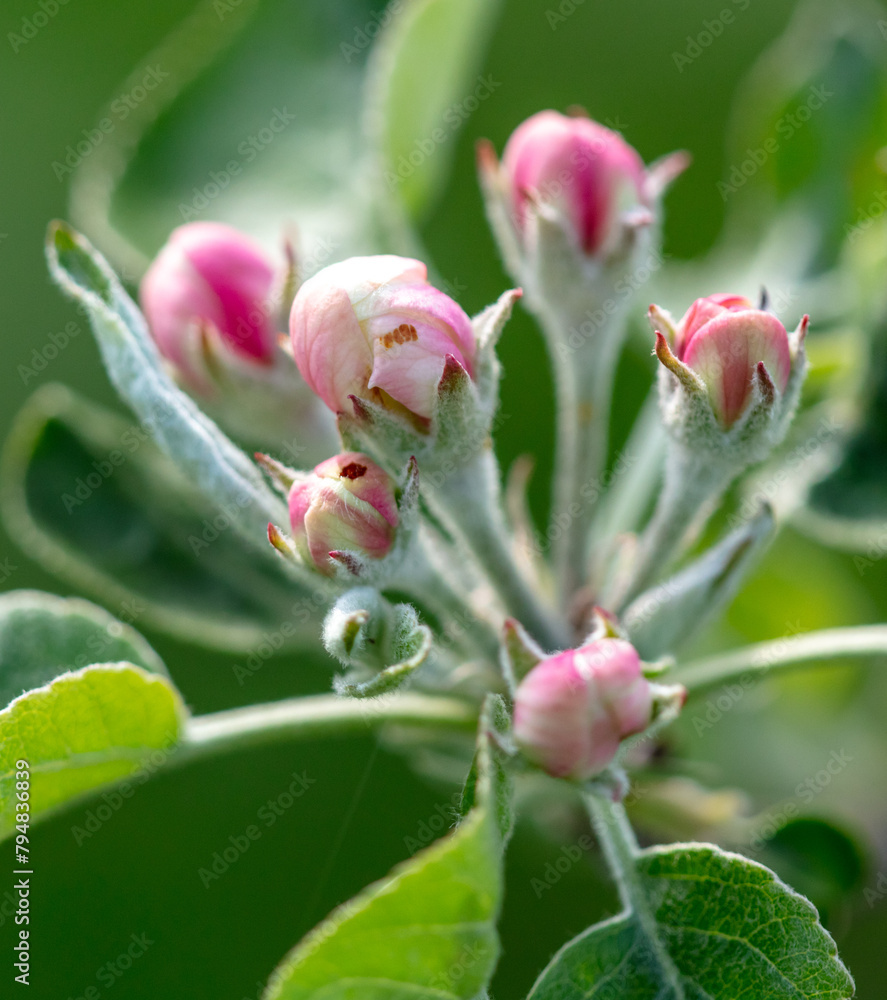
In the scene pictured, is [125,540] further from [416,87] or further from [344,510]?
[416,87]

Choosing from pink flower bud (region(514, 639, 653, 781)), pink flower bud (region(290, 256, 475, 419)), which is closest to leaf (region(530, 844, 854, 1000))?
pink flower bud (region(514, 639, 653, 781))

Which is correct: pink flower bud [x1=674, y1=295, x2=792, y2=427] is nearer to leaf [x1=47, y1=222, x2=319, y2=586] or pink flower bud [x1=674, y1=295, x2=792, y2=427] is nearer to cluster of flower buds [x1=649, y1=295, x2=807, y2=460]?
cluster of flower buds [x1=649, y1=295, x2=807, y2=460]

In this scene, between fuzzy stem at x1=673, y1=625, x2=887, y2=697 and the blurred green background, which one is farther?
the blurred green background

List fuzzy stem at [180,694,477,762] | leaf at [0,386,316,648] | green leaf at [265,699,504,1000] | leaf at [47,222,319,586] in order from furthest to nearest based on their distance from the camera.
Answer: leaf at [0,386,316,648], fuzzy stem at [180,694,477,762], leaf at [47,222,319,586], green leaf at [265,699,504,1000]

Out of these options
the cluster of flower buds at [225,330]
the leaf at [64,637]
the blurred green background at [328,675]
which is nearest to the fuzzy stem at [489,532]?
the cluster of flower buds at [225,330]

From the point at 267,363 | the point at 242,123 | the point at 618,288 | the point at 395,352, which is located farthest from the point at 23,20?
the point at 395,352

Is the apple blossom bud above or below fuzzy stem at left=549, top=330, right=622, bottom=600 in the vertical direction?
above

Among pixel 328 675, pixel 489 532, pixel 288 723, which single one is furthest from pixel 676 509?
pixel 328 675
